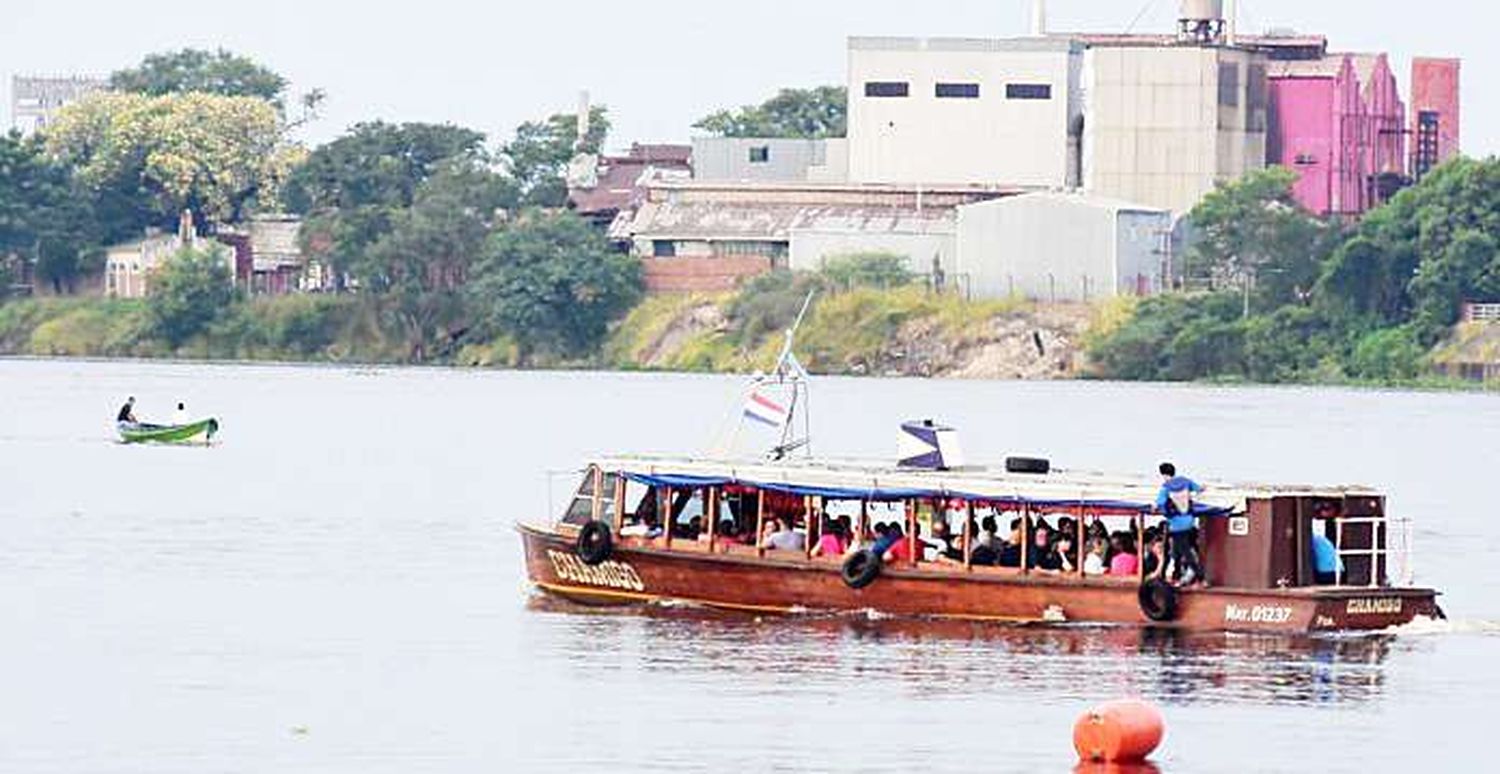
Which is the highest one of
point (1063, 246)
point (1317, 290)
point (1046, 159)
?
point (1046, 159)

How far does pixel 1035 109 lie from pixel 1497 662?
115 meters

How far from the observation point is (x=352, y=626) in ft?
164

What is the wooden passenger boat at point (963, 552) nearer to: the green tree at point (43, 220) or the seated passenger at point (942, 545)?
the seated passenger at point (942, 545)

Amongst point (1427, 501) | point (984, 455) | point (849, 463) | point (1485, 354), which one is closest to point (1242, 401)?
point (1485, 354)

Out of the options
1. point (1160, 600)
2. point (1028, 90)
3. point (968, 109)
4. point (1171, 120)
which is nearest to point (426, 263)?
point (968, 109)

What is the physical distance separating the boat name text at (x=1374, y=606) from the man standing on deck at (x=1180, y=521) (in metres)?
1.73

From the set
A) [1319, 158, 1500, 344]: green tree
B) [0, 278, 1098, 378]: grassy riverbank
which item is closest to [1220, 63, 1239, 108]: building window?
[1319, 158, 1500, 344]: green tree

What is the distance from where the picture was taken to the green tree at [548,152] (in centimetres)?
18062

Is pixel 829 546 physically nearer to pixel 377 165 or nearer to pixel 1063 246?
pixel 1063 246

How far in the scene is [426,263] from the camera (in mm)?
169125

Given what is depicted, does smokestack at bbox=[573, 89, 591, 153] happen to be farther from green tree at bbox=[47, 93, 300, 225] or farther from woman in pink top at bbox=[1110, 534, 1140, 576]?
woman in pink top at bbox=[1110, 534, 1140, 576]

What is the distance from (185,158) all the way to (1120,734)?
148948 mm

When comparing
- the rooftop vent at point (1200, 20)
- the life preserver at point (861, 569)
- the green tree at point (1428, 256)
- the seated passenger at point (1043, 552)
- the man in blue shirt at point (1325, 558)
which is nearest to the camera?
the man in blue shirt at point (1325, 558)

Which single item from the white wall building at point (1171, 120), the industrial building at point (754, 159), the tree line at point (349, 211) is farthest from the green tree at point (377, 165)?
the white wall building at point (1171, 120)
